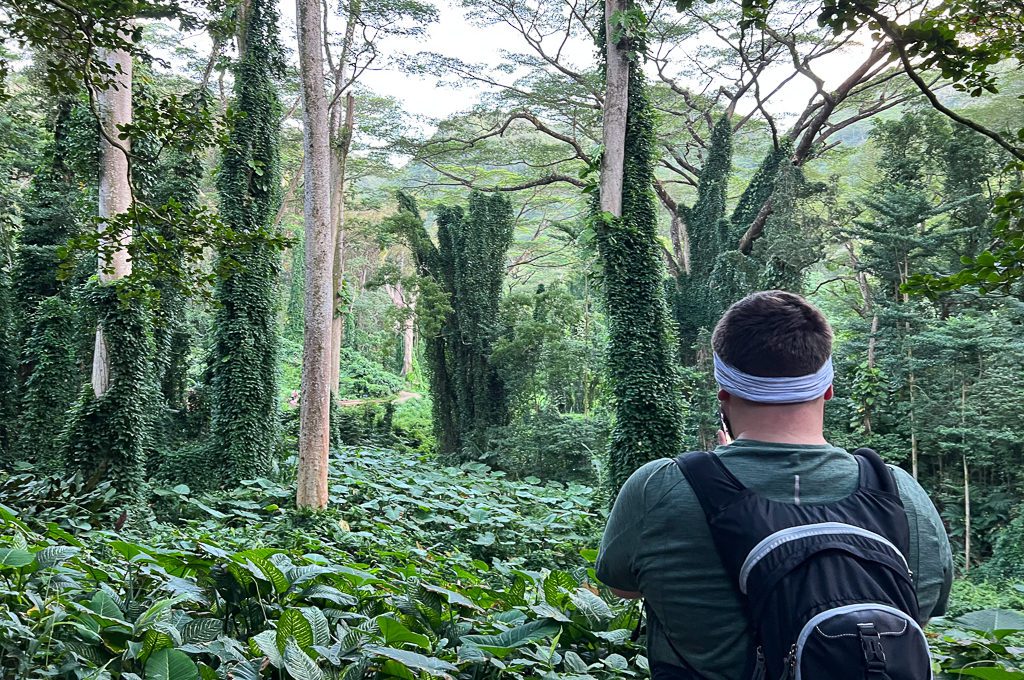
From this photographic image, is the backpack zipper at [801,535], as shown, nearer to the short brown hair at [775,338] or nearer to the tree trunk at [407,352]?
the short brown hair at [775,338]

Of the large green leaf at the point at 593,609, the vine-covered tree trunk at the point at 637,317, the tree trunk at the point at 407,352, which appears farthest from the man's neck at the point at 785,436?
the tree trunk at the point at 407,352

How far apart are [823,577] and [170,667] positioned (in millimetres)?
1193

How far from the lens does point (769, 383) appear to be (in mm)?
1215

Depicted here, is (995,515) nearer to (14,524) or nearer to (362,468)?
(362,468)

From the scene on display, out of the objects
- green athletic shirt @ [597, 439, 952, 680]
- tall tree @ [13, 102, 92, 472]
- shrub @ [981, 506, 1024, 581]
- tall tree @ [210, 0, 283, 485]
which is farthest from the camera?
tall tree @ [210, 0, 283, 485]

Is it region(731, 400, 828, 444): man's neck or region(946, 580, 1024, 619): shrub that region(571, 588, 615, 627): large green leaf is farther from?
region(946, 580, 1024, 619): shrub

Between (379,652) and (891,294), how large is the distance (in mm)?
12482

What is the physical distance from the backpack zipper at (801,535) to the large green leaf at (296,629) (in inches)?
36.2

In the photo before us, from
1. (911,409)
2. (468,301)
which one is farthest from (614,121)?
(468,301)

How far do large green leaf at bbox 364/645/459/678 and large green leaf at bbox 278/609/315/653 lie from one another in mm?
160

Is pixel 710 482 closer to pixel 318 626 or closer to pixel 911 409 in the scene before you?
pixel 318 626

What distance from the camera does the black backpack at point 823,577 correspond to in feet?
3.22

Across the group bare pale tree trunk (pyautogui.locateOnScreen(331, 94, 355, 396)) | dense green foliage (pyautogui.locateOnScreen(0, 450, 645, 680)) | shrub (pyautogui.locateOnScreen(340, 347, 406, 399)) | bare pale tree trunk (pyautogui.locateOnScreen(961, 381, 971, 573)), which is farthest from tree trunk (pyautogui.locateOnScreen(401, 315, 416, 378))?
dense green foliage (pyautogui.locateOnScreen(0, 450, 645, 680))

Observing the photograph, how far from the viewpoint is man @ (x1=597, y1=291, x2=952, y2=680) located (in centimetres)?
113
